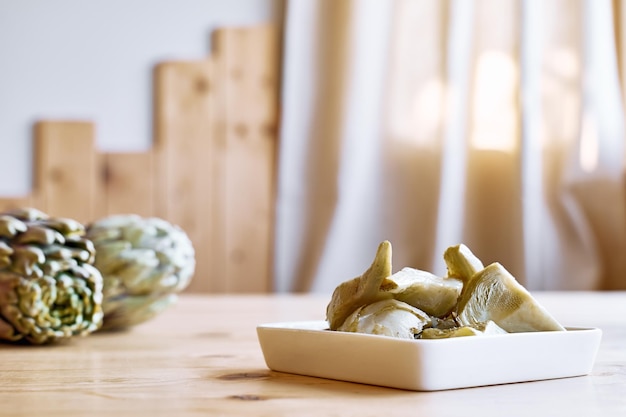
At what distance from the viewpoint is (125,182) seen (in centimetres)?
291

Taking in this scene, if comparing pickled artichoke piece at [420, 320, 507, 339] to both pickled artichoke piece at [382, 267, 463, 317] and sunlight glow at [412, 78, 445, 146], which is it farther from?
sunlight glow at [412, 78, 445, 146]

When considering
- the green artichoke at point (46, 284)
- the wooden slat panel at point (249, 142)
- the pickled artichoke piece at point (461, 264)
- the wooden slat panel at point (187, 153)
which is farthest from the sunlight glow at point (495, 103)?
the pickled artichoke piece at point (461, 264)

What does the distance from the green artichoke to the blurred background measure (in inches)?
72.8

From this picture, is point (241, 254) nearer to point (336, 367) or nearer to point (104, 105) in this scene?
point (104, 105)

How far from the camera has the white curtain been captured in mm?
2605

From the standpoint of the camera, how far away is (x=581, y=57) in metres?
2.66

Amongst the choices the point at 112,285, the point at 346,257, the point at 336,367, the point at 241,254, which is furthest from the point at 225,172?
the point at 336,367

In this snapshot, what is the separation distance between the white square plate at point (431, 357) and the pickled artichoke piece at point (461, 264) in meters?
0.08

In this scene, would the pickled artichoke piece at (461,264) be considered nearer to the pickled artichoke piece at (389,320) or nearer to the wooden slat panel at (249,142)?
the pickled artichoke piece at (389,320)

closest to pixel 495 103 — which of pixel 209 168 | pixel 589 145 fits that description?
pixel 589 145

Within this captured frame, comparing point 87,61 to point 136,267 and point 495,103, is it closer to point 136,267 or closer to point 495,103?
point 495,103

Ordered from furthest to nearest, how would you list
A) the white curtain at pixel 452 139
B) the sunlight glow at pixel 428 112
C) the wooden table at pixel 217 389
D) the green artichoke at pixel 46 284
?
the sunlight glow at pixel 428 112 < the white curtain at pixel 452 139 < the green artichoke at pixel 46 284 < the wooden table at pixel 217 389

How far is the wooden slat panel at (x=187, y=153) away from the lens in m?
2.93

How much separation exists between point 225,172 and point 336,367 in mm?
2353
